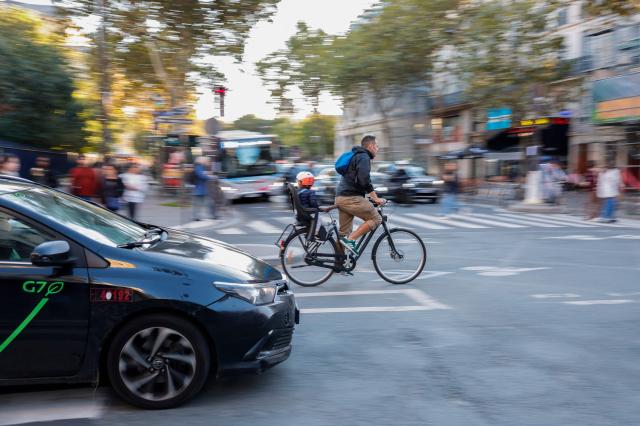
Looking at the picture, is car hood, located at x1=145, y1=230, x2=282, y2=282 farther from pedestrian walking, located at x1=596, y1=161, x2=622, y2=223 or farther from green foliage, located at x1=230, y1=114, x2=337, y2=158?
green foliage, located at x1=230, y1=114, x2=337, y2=158

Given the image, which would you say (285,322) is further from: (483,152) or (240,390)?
(483,152)

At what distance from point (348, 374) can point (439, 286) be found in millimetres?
3903

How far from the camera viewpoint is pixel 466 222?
60.9 feet

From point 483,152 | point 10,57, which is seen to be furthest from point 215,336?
point 483,152

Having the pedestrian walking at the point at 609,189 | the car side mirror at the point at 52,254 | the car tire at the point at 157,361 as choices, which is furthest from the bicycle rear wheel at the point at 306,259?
the pedestrian walking at the point at 609,189

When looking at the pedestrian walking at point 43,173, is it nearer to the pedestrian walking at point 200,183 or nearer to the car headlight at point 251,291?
the pedestrian walking at point 200,183

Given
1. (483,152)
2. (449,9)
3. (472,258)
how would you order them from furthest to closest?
(483,152) → (449,9) → (472,258)

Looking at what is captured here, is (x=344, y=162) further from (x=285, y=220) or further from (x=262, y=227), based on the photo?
(x=285, y=220)

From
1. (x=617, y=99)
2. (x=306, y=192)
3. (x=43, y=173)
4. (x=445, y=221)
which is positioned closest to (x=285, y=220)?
(x=445, y=221)

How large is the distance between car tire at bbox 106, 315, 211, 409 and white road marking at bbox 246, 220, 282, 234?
40.0ft

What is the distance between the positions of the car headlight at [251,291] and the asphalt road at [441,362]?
0.64 meters

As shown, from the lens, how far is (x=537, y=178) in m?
23.8

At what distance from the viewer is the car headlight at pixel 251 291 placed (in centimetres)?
432

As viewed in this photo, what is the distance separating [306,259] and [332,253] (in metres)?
0.34
